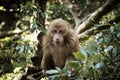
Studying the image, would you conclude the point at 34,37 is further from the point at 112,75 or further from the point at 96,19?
the point at 112,75

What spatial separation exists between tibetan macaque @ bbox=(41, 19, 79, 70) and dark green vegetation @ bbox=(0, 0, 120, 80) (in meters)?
0.16

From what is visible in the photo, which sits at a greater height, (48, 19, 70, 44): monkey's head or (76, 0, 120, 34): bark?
(76, 0, 120, 34): bark

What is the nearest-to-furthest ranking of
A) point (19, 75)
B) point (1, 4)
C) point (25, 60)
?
1. point (19, 75)
2. point (25, 60)
3. point (1, 4)

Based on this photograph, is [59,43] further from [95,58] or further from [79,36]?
[95,58]

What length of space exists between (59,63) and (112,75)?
2.23m

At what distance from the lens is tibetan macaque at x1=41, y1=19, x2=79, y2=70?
477cm

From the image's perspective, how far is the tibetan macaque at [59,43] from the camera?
477 centimetres

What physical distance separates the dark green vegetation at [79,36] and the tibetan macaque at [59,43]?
0.51 feet

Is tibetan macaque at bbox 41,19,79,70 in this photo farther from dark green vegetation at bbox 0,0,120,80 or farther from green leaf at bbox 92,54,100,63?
green leaf at bbox 92,54,100,63

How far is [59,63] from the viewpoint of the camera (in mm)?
4961

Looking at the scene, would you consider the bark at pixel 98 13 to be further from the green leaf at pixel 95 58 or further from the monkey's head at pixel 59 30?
the green leaf at pixel 95 58

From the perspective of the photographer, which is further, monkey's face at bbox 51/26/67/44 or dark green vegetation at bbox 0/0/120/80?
monkey's face at bbox 51/26/67/44

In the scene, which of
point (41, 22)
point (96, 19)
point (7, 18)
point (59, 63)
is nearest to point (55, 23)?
point (41, 22)

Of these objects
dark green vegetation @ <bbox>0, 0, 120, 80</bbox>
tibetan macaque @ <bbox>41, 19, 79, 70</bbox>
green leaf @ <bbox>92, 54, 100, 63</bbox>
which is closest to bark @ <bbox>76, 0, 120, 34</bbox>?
dark green vegetation @ <bbox>0, 0, 120, 80</bbox>
